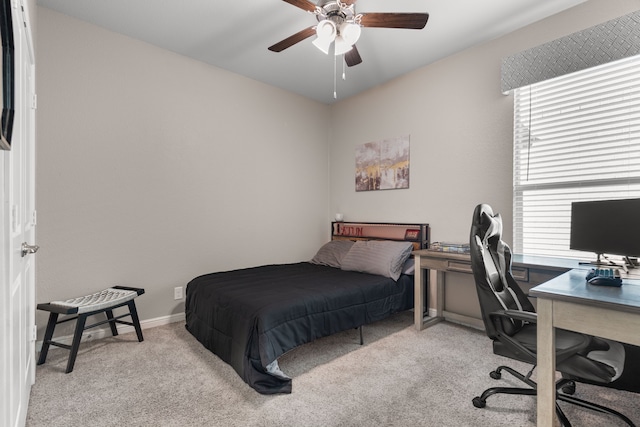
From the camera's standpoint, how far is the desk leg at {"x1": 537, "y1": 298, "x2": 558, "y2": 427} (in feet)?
4.58

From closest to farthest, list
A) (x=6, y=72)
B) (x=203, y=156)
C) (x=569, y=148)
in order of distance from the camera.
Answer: (x=6, y=72) < (x=569, y=148) < (x=203, y=156)

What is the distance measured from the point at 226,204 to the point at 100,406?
2192 millimetres

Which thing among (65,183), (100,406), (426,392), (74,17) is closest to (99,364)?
(100,406)

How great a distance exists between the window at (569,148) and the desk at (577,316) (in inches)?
48.1

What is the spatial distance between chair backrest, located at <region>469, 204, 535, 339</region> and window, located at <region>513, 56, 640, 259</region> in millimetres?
1010

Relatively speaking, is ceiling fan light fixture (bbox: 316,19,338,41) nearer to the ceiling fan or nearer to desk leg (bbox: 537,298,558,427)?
the ceiling fan

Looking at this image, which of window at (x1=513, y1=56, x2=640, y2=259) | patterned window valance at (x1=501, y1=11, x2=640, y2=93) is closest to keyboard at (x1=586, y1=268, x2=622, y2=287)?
window at (x1=513, y1=56, x2=640, y2=259)

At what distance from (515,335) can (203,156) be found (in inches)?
126

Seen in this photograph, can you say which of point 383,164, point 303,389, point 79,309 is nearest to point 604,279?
point 303,389

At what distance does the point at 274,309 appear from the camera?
2107 mm

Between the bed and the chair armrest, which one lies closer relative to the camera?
the chair armrest

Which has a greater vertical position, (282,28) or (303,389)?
(282,28)

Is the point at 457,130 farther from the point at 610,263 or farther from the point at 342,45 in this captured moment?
the point at 610,263

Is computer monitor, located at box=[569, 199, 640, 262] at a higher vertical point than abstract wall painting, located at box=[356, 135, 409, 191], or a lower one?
lower
